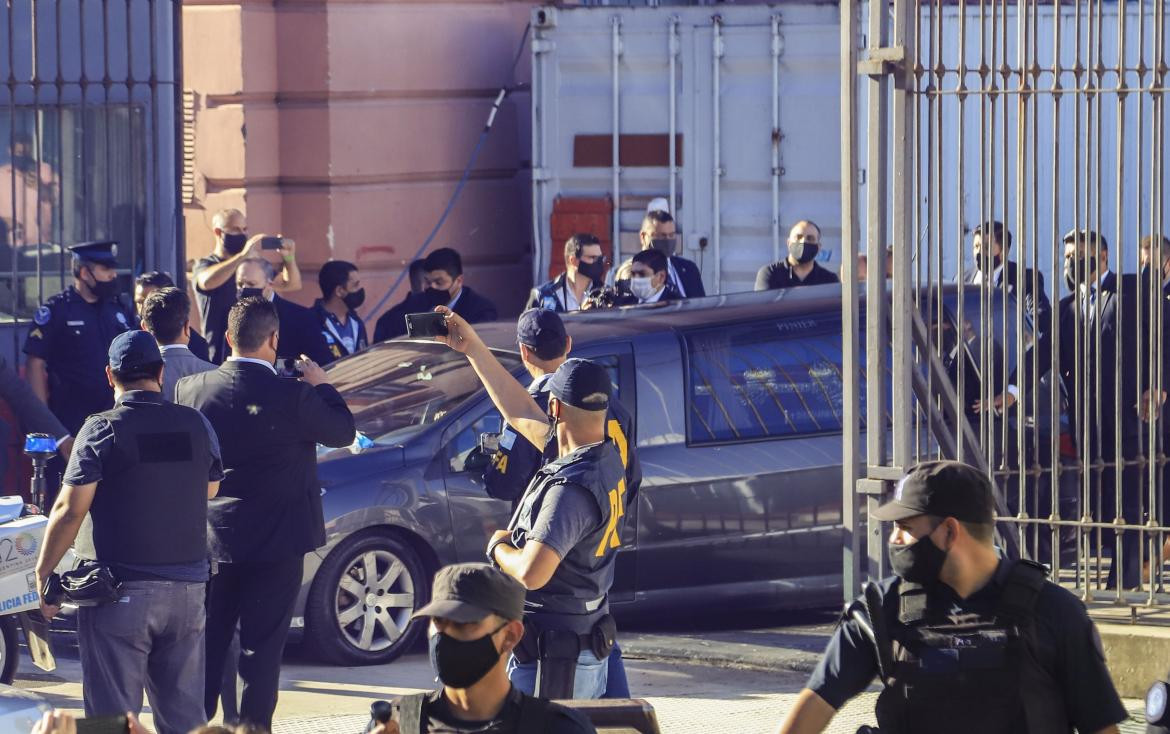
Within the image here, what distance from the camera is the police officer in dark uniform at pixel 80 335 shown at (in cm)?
977

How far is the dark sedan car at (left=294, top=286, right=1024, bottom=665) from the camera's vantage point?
28.1ft

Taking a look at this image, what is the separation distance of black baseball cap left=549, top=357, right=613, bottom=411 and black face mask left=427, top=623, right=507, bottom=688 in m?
1.85

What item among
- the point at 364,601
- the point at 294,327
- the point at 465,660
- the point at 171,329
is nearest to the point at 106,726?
the point at 465,660

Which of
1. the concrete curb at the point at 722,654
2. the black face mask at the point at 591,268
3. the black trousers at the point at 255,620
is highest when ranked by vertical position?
the black face mask at the point at 591,268

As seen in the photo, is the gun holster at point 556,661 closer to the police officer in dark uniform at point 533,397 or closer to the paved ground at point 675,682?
the police officer in dark uniform at point 533,397

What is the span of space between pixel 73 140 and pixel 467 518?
4.08 m

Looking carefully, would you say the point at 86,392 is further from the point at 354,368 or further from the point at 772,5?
the point at 772,5

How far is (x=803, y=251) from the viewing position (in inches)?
447

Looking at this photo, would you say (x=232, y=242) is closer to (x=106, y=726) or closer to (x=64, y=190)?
(x=64, y=190)

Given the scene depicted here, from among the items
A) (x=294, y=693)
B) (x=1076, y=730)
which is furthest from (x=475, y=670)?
(x=294, y=693)

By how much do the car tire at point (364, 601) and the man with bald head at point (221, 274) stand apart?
7.13 feet

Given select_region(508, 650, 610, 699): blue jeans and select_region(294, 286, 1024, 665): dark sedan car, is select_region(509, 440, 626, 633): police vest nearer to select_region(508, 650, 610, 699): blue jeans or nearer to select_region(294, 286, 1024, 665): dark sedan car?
select_region(508, 650, 610, 699): blue jeans

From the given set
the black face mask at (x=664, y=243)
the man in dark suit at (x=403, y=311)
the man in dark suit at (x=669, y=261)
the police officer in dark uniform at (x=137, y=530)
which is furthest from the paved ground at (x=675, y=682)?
the black face mask at (x=664, y=243)

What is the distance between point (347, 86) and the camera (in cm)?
1382
